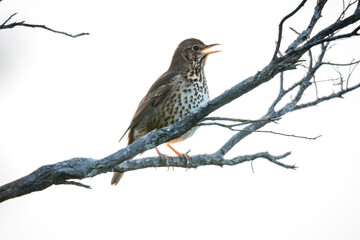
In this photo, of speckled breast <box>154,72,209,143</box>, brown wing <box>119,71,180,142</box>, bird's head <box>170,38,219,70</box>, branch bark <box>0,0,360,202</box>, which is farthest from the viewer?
bird's head <box>170,38,219,70</box>

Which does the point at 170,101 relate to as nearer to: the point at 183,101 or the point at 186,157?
the point at 183,101

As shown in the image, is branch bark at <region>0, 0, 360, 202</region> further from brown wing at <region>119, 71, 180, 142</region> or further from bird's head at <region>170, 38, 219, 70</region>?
bird's head at <region>170, 38, 219, 70</region>

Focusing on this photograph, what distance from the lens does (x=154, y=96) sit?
838 cm

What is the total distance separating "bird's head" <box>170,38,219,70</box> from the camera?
9.02 metres

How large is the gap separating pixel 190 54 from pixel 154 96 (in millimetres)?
1318

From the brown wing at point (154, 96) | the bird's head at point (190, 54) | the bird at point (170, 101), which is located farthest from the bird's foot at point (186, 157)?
the bird's head at point (190, 54)

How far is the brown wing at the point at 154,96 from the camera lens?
27.0 ft

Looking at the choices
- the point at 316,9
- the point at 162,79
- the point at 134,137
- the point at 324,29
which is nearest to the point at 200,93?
the point at 162,79

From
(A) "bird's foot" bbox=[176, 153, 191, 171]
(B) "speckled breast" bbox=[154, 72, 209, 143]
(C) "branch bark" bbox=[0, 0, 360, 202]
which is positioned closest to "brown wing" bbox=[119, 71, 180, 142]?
(B) "speckled breast" bbox=[154, 72, 209, 143]

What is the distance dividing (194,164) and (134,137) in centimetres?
164

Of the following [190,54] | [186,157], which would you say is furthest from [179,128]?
[190,54]

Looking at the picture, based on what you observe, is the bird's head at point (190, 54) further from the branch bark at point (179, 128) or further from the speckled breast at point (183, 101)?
the branch bark at point (179, 128)

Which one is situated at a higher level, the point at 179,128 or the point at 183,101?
the point at 183,101

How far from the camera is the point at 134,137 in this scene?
827cm
